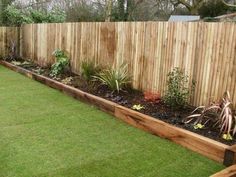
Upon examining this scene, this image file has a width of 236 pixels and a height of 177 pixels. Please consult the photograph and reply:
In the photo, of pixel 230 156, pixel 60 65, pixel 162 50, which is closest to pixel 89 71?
pixel 60 65

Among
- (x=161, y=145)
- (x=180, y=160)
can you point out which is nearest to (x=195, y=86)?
(x=161, y=145)

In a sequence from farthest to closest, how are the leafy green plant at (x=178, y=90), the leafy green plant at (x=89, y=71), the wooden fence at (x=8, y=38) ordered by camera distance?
the wooden fence at (x=8, y=38)
the leafy green plant at (x=89, y=71)
the leafy green plant at (x=178, y=90)

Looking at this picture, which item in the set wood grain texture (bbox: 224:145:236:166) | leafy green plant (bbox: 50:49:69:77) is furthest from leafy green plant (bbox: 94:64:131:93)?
wood grain texture (bbox: 224:145:236:166)

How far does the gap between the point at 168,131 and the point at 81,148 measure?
1170 mm

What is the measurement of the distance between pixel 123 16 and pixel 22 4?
5.72 meters

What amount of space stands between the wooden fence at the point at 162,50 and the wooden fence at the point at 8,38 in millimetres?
3872

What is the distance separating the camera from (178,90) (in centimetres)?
480

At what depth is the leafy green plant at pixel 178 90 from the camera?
479 centimetres

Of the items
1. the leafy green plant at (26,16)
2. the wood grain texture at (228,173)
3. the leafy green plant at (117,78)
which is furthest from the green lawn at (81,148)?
the leafy green plant at (26,16)

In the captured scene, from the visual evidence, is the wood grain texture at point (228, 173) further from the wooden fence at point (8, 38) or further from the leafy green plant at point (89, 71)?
the wooden fence at point (8, 38)

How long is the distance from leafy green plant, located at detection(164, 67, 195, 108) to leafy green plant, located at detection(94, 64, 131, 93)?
3.96 feet

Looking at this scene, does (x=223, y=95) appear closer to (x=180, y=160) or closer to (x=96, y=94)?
(x=180, y=160)

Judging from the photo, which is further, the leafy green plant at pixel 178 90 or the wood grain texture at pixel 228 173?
the leafy green plant at pixel 178 90

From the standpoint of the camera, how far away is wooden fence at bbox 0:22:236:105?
14.4ft
